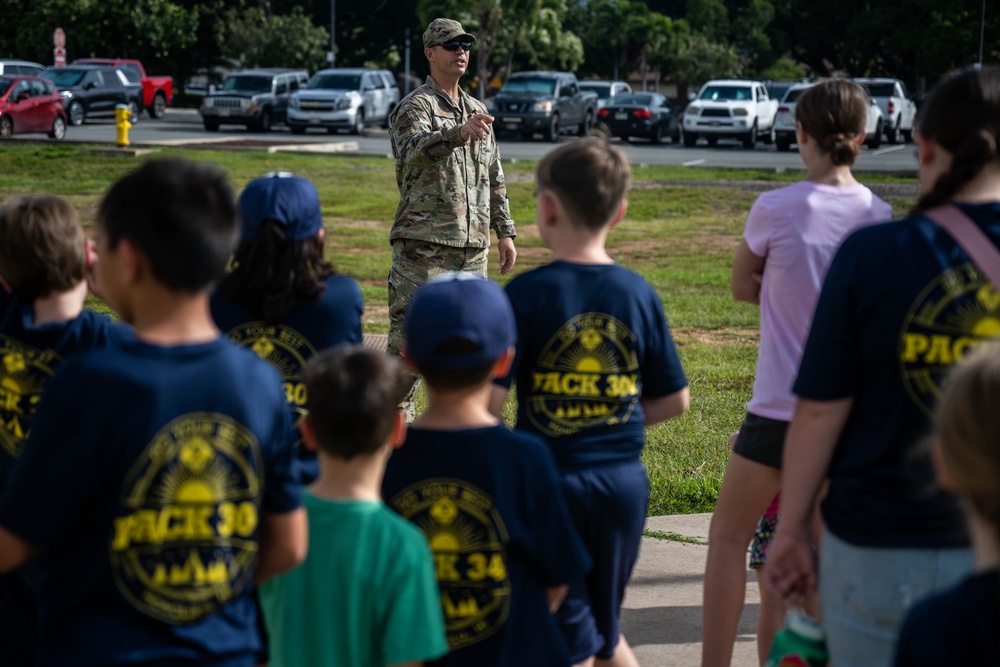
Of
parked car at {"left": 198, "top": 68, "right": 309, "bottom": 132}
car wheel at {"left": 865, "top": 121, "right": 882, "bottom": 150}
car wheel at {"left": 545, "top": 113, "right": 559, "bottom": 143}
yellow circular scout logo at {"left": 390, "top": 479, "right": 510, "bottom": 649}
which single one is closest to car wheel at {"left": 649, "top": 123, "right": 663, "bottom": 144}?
car wheel at {"left": 545, "top": 113, "right": 559, "bottom": 143}


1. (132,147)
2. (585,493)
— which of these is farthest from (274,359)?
(132,147)

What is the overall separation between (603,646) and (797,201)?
144 cm

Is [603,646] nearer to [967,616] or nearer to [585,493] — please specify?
[585,493]

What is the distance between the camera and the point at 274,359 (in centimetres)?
335

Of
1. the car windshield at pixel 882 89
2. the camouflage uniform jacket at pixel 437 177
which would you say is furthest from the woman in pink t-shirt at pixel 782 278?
the car windshield at pixel 882 89

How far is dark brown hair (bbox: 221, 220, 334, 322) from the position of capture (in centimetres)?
331

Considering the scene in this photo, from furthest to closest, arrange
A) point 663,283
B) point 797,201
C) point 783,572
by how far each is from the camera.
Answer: point 663,283 < point 797,201 < point 783,572

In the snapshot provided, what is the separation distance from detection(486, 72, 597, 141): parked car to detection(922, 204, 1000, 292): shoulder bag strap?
1253 inches

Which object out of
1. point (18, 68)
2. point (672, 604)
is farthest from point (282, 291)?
point (18, 68)

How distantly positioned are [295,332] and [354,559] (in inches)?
40.6

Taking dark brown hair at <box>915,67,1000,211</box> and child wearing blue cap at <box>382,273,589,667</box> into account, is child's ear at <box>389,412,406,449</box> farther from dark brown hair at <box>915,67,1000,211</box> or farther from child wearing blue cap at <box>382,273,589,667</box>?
dark brown hair at <box>915,67,1000,211</box>

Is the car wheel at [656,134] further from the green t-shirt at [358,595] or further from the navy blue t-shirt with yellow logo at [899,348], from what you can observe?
the green t-shirt at [358,595]

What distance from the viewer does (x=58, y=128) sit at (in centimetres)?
3162

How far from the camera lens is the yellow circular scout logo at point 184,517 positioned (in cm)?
224
